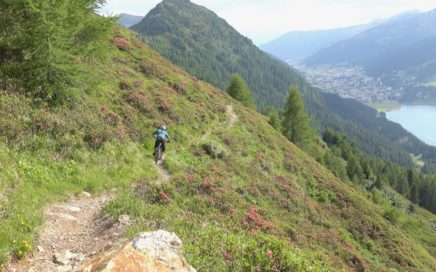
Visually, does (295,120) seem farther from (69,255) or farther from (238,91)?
(69,255)

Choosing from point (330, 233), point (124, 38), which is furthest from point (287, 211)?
point (124, 38)

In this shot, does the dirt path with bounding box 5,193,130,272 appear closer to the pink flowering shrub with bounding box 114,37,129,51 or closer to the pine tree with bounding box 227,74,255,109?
the pink flowering shrub with bounding box 114,37,129,51

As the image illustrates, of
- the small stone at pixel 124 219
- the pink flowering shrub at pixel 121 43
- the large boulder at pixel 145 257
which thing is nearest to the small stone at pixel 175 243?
the large boulder at pixel 145 257

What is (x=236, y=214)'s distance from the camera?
1875cm

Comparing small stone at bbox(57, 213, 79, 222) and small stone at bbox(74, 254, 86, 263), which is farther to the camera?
small stone at bbox(57, 213, 79, 222)

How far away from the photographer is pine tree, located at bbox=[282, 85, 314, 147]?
229 ft

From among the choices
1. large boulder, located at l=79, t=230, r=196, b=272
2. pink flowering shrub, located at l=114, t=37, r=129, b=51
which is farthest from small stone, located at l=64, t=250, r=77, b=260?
pink flowering shrub, located at l=114, t=37, r=129, b=51

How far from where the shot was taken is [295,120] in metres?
70.8

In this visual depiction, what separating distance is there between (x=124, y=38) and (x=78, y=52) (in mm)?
22715

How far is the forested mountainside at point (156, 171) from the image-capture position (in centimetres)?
1130

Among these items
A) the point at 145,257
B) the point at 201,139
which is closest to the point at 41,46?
the point at 145,257

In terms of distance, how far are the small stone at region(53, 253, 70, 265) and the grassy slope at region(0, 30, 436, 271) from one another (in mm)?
784

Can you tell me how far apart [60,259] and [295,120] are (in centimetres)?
6505

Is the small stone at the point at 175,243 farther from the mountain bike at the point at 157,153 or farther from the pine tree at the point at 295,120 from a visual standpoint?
the pine tree at the point at 295,120
